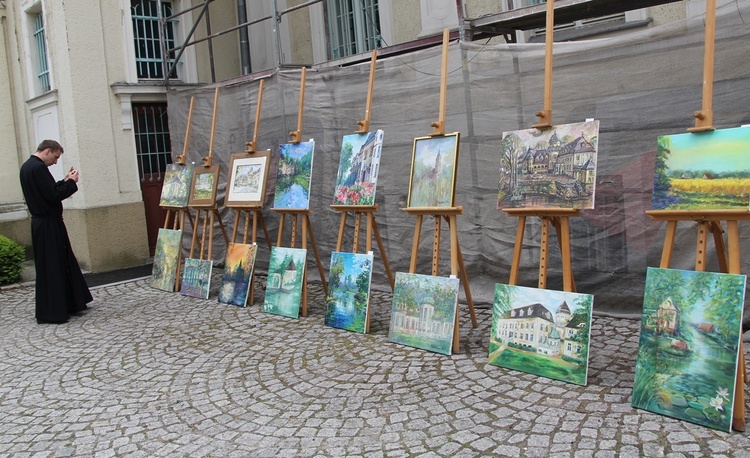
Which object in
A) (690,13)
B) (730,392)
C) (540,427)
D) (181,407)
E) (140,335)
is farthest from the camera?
(690,13)

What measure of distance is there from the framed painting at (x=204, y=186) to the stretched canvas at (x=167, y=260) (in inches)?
16.8

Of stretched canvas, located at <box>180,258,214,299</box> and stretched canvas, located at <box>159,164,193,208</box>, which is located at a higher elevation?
stretched canvas, located at <box>159,164,193,208</box>

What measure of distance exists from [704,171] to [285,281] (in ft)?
11.4

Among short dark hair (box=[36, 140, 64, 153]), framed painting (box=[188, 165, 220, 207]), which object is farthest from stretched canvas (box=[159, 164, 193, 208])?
short dark hair (box=[36, 140, 64, 153])

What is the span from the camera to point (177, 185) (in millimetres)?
7051

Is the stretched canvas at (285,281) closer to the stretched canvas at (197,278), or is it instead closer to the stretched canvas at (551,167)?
the stretched canvas at (197,278)

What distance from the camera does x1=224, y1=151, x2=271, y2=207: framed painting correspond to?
597 centimetres

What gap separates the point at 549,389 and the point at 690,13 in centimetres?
402

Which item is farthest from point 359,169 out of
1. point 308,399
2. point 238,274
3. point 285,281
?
point 308,399

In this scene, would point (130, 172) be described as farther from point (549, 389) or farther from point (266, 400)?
point (549, 389)

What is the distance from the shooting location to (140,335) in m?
5.38

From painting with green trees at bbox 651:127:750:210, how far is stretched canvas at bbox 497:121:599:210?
41 cm

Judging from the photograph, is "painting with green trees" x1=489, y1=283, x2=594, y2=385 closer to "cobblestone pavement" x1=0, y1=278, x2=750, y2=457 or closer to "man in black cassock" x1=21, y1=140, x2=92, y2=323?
"cobblestone pavement" x1=0, y1=278, x2=750, y2=457

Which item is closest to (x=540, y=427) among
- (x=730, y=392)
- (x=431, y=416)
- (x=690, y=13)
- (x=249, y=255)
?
(x=431, y=416)
